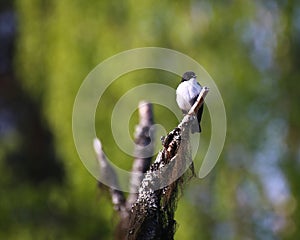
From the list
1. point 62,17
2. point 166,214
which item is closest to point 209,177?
point 62,17

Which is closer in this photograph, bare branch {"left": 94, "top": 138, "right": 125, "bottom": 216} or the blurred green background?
bare branch {"left": 94, "top": 138, "right": 125, "bottom": 216}

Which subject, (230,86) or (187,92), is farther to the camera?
(230,86)

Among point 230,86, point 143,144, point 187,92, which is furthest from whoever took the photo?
point 230,86

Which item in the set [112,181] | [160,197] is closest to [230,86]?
[112,181]

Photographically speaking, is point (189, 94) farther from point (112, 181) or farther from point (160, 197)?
point (112, 181)

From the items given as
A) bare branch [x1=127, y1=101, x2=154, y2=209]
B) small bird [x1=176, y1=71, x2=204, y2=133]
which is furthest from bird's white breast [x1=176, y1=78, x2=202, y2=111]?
bare branch [x1=127, y1=101, x2=154, y2=209]

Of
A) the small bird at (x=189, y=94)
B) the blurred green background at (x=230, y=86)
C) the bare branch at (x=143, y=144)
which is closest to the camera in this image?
the small bird at (x=189, y=94)

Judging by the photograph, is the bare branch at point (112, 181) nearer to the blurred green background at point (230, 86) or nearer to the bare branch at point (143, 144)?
the bare branch at point (143, 144)

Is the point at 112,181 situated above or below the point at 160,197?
above

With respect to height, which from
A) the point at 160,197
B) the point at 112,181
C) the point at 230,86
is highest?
the point at 230,86

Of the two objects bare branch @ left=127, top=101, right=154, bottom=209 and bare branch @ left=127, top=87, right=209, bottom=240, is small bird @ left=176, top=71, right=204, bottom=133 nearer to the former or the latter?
bare branch @ left=127, top=87, right=209, bottom=240

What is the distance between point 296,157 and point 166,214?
399 centimetres

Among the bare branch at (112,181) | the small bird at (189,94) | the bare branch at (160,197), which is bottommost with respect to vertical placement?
the bare branch at (160,197)

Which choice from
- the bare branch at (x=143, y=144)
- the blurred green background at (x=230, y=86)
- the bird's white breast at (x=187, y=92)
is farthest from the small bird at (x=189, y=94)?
the blurred green background at (x=230, y=86)
